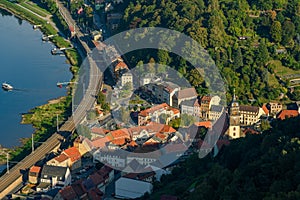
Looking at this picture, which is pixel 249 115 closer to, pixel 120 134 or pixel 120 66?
pixel 120 134

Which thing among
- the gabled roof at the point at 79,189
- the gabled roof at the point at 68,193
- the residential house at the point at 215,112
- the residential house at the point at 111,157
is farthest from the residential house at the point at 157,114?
the gabled roof at the point at 68,193

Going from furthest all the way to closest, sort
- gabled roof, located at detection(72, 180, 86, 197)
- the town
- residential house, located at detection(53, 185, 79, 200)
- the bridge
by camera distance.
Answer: the bridge < the town < gabled roof, located at detection(72, 180, 86, 197) < residential house, located at detection(53, 185, 79, 200)

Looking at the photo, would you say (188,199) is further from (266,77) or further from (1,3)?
(1,3)

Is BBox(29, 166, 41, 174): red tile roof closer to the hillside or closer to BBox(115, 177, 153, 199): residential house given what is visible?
BBox(115, 177, 153, 199): residential house

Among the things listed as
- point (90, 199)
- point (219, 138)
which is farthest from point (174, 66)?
point (90, 199)

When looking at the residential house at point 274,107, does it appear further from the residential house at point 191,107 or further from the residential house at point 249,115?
the residential house at point 191,107

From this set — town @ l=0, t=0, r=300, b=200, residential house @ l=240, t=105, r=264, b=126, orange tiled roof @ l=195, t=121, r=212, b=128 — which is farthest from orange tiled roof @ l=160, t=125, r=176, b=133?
residential house @ l=240, t=105, r=264, b=126
